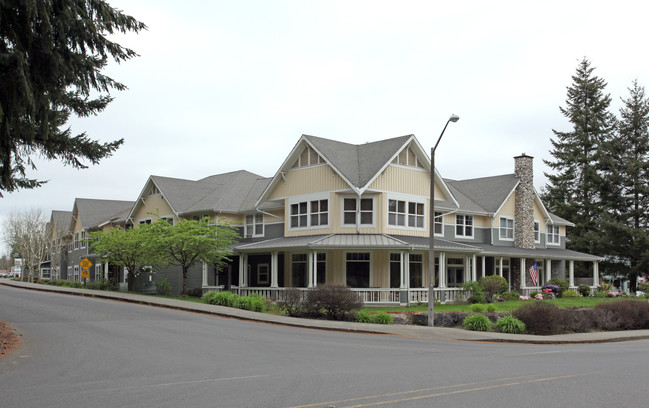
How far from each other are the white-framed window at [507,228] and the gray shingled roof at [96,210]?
3508 cm

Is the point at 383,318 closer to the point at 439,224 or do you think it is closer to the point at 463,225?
the point at 439,224

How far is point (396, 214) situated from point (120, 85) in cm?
2180

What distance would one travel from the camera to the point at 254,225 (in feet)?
133

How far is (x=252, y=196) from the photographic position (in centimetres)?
4303

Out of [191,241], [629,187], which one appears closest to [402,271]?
[191,241]

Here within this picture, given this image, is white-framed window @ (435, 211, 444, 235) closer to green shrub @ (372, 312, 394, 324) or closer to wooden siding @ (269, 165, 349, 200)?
wooden siding @ (269, 165, 349, 200)

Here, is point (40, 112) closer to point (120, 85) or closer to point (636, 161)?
point (120, 85)

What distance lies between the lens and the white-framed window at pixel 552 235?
4925cm

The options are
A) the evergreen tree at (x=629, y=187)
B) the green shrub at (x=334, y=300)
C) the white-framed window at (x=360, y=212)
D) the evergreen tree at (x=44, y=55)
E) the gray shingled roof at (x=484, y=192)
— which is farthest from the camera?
the evergreen tree at (x=629, y=187)

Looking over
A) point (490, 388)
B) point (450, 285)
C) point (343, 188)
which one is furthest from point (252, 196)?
point (490, 388)

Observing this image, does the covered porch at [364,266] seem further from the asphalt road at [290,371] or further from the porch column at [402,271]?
the asphalt road at [290,371]

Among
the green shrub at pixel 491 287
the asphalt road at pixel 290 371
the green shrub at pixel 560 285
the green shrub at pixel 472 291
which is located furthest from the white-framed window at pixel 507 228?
the asphalt road at pixel 290 371

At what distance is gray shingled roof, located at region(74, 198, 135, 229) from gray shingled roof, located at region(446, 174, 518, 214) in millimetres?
32210

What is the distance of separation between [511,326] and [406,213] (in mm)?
13216
